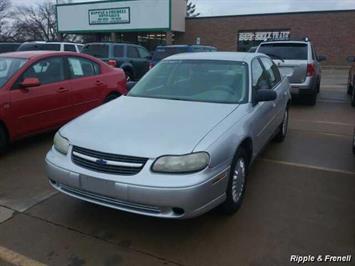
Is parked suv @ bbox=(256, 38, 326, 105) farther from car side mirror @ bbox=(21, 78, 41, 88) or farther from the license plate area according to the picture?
the license plate area

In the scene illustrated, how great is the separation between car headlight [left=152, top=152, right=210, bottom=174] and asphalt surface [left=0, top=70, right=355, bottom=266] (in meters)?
0.70

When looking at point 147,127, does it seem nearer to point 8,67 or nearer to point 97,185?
point 97,185

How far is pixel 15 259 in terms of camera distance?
10.4 feet

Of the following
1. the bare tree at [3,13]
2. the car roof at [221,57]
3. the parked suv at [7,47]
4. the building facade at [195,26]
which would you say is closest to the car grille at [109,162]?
A: the car roof at [221,57]

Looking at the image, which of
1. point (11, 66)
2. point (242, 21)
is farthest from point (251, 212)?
point (242, 21)

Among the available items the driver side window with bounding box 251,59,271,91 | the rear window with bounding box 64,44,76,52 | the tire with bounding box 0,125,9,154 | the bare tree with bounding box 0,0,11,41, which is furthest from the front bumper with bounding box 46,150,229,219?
the bare tree with bounding box 0,0,11,41

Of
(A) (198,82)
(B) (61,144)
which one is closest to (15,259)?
(B) (61,144)

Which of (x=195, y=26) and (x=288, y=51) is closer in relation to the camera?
(x=288, y=51)

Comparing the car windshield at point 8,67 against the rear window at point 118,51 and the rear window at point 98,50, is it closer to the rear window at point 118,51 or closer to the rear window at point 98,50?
the rear window at point 98,50

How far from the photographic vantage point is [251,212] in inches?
155

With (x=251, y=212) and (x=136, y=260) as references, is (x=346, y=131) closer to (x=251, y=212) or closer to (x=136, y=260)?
(x=251, y=212)

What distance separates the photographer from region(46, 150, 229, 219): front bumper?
3059 millimetres

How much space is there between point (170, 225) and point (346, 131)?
516 cm

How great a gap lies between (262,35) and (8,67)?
92.8 ft
